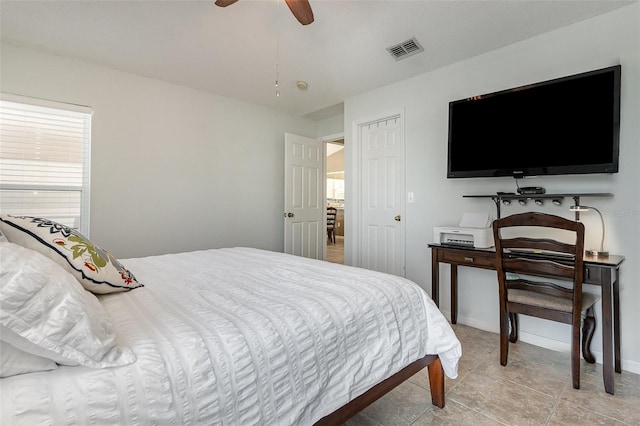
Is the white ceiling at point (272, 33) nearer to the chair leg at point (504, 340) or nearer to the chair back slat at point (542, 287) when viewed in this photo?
the chair back slat at point (542, 287)

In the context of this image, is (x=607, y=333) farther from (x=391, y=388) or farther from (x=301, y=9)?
(x=301, y=9)

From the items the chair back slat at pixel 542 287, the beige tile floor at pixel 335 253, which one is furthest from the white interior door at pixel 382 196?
the beige tile floor at pixel 335 253

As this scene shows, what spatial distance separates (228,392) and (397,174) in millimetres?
2980

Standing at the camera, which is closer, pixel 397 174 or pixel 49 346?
pixel 49 346

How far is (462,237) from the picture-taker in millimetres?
2592

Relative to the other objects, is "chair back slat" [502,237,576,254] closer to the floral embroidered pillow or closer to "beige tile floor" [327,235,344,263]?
the floral embroidered pillow

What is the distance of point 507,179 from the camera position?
264 cm

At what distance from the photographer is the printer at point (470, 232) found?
2.46 metres

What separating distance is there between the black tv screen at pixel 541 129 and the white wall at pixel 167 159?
2.49 metres

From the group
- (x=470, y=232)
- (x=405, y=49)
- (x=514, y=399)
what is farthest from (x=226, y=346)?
(x=405, y=49)

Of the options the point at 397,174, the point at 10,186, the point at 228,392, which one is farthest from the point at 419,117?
the point at 10,186

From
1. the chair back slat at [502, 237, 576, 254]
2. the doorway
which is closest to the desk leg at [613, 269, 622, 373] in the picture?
the chair back slat at [502, 237, 576, 254]

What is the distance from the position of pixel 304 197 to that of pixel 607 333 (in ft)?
11.3

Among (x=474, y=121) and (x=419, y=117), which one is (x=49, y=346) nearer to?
(x=474, y=121)
